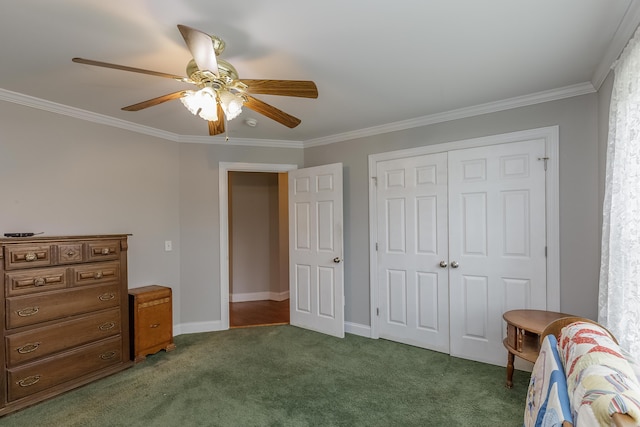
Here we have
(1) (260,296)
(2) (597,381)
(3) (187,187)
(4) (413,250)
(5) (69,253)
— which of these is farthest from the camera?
(1) (260,296)

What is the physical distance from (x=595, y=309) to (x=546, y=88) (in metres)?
1.77

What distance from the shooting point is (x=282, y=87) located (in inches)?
70.9

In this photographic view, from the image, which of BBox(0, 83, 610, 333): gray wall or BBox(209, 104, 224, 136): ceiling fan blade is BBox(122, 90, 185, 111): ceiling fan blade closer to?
BBox(209, 104, 224, 136): ceiling fan blade

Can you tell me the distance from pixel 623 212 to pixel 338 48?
1.87 metres

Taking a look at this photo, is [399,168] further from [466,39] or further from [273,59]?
[273,59]

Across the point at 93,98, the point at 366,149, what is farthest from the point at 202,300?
the point at 366,149

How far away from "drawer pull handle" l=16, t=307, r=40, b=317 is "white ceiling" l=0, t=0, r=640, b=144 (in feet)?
5.39

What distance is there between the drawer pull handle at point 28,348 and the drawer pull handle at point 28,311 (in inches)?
8.5

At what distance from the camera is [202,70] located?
161 centimetres

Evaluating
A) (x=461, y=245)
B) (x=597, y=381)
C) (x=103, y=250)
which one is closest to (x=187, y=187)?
(x=103, y=250)

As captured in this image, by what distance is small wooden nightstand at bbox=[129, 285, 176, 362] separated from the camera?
3.02 meters

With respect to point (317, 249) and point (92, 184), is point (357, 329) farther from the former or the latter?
point (92, 184)

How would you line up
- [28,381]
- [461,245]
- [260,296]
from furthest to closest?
[260,296], [461,245], [28,381]

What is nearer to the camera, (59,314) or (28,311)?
(28,311)
